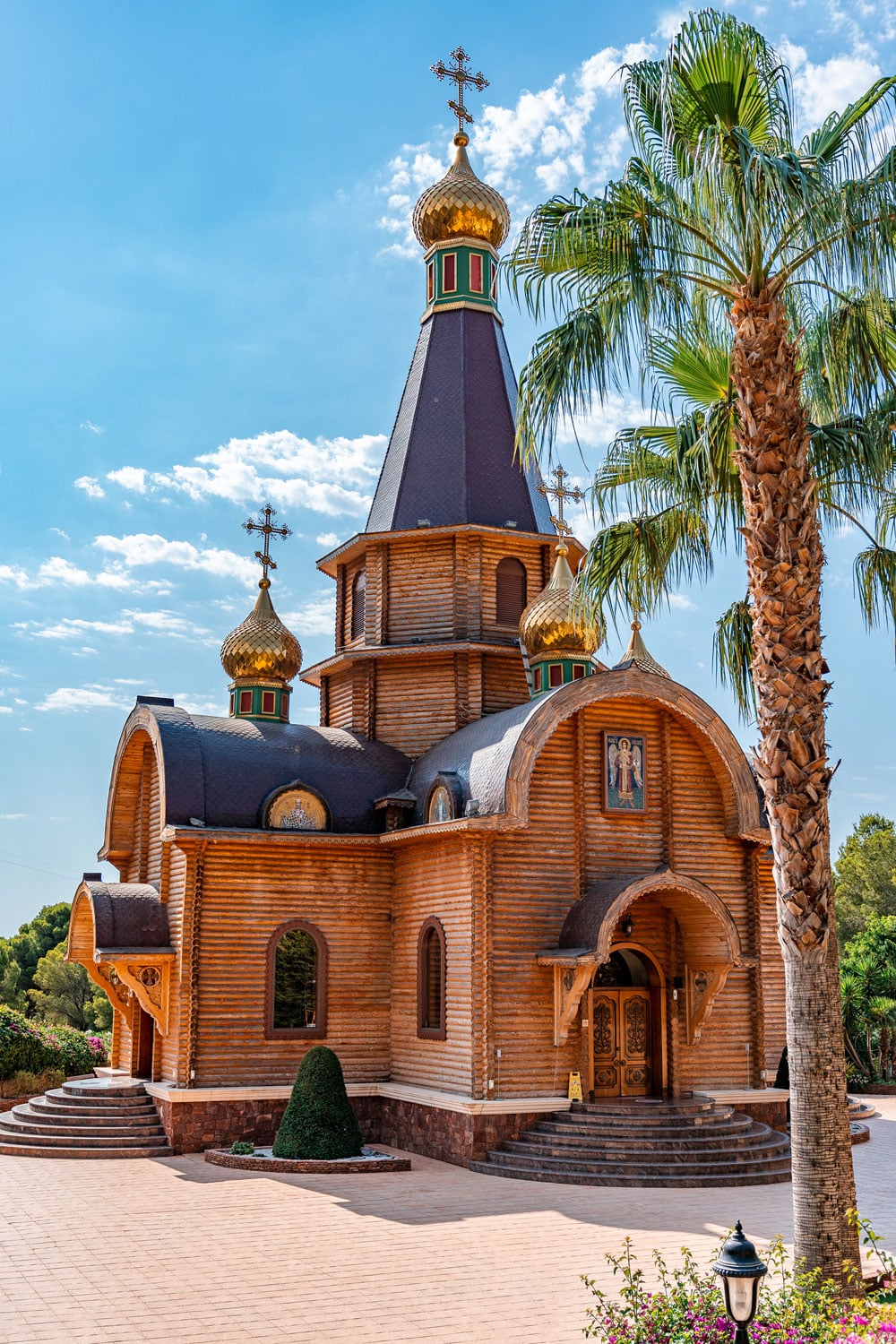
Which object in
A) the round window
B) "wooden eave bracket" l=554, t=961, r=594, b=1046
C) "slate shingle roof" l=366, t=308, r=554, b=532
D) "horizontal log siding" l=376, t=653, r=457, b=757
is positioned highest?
"slate shingle roof" l=366, t=308, r=554, b=532

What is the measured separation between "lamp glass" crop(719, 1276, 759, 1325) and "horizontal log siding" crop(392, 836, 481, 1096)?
9.31 metres


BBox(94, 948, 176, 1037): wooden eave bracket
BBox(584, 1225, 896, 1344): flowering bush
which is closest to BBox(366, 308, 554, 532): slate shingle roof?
BBox(94, 948, 176, 1037): wooden eave bracket

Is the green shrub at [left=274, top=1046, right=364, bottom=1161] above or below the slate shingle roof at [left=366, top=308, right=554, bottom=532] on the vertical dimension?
below

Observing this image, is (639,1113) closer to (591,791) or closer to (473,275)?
(591,791)

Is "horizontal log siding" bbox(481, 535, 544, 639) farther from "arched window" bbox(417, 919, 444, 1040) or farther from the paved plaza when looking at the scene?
the paved plaza

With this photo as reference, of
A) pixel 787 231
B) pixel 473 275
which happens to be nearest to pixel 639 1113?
pixel 787 231

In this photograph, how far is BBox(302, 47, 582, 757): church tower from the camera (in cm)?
2003

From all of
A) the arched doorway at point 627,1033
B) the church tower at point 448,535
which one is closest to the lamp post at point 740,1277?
the arched doorway at point 627,1033

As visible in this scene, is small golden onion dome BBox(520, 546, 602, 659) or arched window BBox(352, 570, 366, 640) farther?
arched window BBox(352, 570, 366, 640)

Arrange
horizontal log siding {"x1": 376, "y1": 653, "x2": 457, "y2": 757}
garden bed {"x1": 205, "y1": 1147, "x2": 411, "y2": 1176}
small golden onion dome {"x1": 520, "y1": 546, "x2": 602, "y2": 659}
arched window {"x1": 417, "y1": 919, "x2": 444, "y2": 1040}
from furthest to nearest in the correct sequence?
horizontal log siding {"x1": 376, "y1": 653, "x2": 457, "y2": 757}, small golden onion dome {"x1": 520, "y1": 546, "x2": 602, "y2": 659}, arched window {"x1": 417, "y1": 919, "x2": 444, "y2": 1040}, garden bed {"x1": 205, "y1": 1147, "x2": 411, "y2": 1176}

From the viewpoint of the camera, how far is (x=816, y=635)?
8.77m

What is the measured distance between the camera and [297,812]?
17.8 m

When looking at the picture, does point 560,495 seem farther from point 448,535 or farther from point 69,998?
point 69,998

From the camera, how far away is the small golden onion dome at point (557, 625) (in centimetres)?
1847
